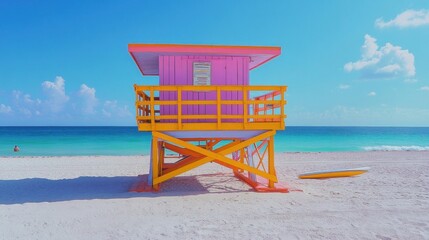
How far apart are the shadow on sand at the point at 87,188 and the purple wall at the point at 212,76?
228 cm

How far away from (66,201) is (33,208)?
830mm

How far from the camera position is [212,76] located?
10.3m

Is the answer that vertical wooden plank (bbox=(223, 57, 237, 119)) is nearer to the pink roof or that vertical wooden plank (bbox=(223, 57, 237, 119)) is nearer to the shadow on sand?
the pink roof

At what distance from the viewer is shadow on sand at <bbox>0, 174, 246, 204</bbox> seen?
9.01m

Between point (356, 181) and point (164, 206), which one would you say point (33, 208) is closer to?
point (164, 206)

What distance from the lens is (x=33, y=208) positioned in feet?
25.5

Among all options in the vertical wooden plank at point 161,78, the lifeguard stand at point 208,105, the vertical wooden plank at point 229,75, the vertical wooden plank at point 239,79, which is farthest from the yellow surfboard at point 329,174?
the vertical wooden plank at point 161,78

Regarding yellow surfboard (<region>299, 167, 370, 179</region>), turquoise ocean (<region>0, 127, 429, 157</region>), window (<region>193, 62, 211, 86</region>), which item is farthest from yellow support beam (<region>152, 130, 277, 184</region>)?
turquoise ocean (<region>0, 127, 429, 157</region>)

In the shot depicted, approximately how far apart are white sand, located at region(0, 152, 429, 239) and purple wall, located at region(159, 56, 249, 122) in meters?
2.35

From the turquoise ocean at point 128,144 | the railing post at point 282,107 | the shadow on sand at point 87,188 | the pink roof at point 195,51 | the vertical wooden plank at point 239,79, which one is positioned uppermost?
the pink roof at point 195,51

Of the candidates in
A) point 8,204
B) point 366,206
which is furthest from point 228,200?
point 8,204

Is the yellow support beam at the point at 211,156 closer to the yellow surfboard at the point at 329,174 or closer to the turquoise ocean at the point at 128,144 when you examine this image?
the yellow surfboard at the point at 329,174

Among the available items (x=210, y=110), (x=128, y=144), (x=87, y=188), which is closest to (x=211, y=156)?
(x=210, y=110)

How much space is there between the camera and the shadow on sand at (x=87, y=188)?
9008 millimetres
